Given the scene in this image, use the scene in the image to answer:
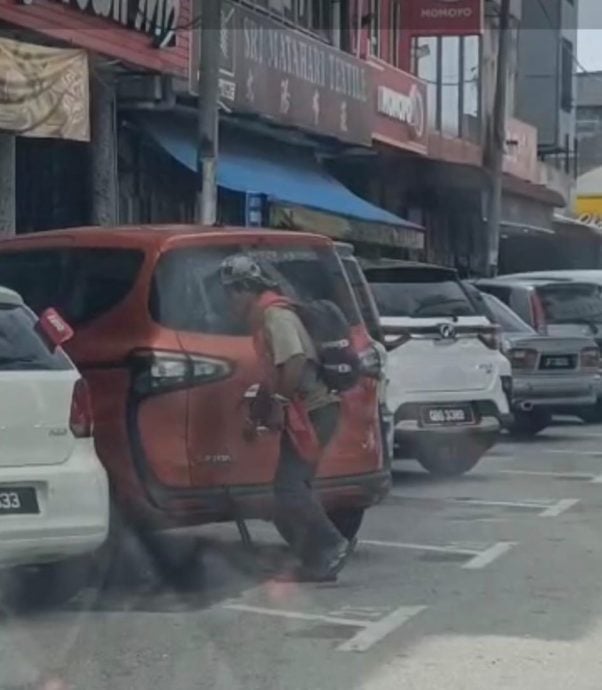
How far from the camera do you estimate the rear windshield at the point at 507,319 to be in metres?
20.0

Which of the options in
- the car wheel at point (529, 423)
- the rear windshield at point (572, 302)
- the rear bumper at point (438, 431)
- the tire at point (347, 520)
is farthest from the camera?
the rear windshield at point (572, 302)

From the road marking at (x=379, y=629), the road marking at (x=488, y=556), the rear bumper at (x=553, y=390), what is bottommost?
the road marking at (x=488, y=556)

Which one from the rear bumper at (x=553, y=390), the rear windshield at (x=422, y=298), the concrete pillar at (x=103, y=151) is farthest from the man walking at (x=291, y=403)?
the concrete pillar at (x=103, y=151)

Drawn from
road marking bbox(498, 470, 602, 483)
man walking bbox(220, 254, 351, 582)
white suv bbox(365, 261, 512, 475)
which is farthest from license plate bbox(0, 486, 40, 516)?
road marking bbox(498, 470, 602, 483)

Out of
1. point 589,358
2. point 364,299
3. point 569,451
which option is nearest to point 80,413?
point 364,299

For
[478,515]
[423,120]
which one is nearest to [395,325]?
[478,515]

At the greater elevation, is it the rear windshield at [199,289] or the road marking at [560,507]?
the rear windshield at [199,289]

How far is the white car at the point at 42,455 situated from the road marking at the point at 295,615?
954 mm

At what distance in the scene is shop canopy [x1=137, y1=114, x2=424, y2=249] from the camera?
72.1 ft

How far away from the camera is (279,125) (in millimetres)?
24406

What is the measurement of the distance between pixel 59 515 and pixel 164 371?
1156 millimetres

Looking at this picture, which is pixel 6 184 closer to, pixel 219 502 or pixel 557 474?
pixel 557 474

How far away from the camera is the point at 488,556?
37.9ft

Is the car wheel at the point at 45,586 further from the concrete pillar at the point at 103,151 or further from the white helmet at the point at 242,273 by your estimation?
the concrete pillar at the point at 103,151
